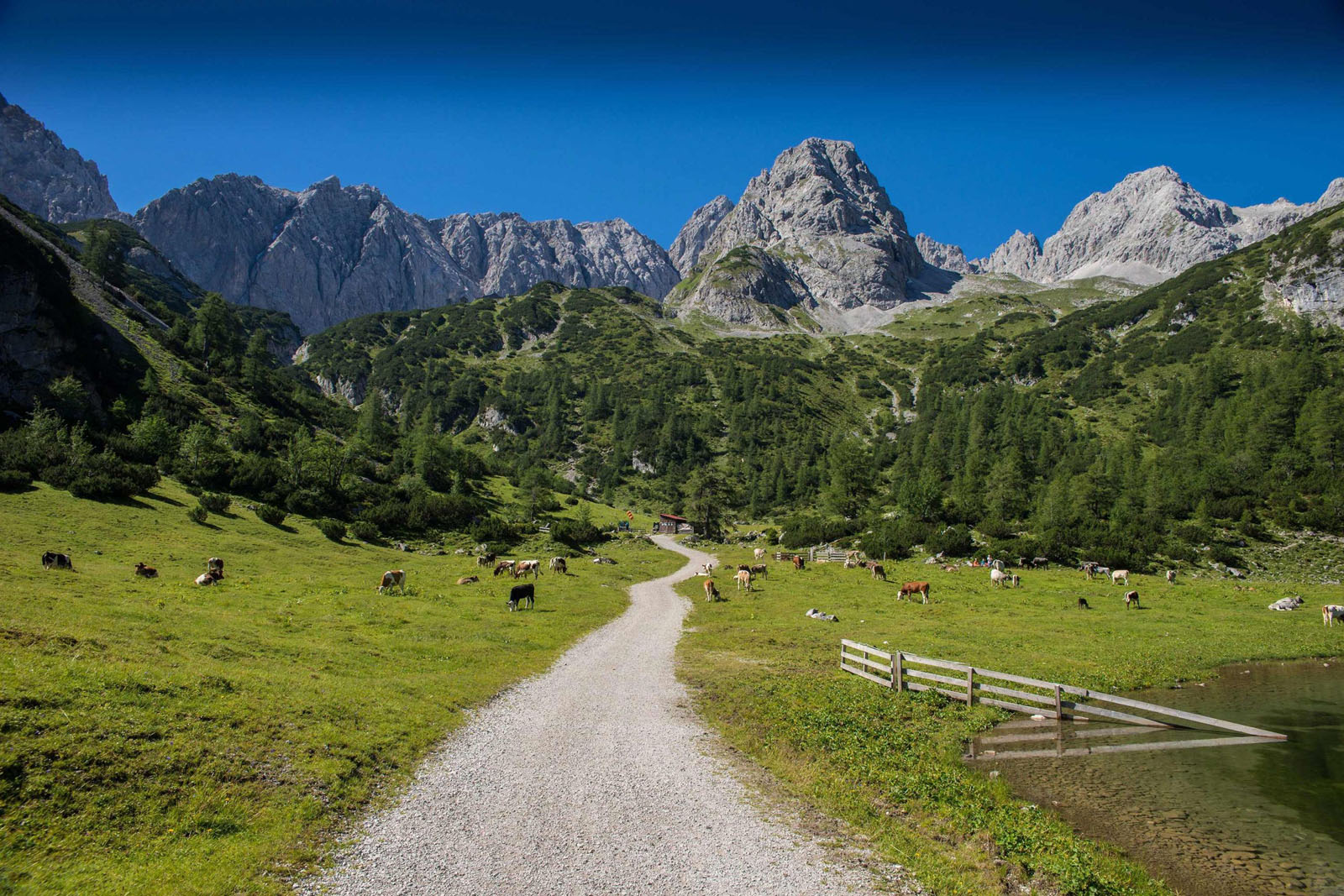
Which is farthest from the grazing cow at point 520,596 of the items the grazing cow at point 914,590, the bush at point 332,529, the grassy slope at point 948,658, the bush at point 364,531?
the bush at point 364,531

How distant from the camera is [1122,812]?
1324 cm

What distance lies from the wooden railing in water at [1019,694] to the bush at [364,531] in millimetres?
54787

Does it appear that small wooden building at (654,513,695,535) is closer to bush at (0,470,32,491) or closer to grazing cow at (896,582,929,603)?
grazing cow at (896,582,929,603)

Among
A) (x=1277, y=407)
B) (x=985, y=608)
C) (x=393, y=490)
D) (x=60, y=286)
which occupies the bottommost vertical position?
(x=985, y=608)

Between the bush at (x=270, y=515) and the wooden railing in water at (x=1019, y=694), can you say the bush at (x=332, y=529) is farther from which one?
the wooden railing in water at (x=1019, y=694)

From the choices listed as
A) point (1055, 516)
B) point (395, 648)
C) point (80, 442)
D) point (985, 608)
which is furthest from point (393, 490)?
point (1055, 516)

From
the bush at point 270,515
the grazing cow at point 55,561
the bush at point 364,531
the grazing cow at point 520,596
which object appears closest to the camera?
the grazing cow at point 55,561

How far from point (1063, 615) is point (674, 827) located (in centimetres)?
3740

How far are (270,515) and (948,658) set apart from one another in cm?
6066

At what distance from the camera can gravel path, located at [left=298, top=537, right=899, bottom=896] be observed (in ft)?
31.8

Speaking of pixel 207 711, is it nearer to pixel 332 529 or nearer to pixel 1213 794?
pixel 1213 794

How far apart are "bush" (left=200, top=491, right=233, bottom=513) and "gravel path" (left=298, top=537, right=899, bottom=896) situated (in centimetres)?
5066

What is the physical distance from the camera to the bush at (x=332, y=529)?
57281mm

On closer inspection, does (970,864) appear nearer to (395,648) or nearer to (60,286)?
(395,648)
